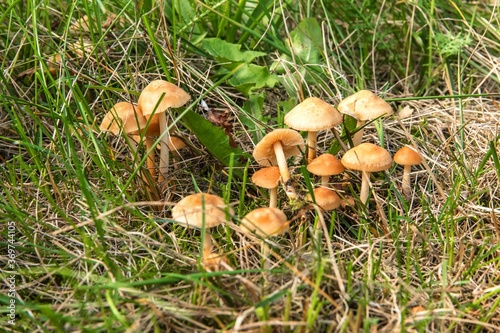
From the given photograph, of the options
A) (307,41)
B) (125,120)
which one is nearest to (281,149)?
(125,120)

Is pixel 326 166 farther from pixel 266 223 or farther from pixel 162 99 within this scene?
pixel 162 99

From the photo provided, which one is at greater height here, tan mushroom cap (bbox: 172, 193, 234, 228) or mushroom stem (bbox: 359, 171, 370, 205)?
tan mushroom cap (bbox: 172, 193, 234, 228)

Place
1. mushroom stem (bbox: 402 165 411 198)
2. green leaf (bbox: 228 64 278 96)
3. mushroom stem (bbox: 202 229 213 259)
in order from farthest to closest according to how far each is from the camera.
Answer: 1. green leaf (bbox: 228 64 278 96)
2. mushroom stem (bbox: 402 165 411 198)
3. mushroom stem (bbox: 202 229 213 259)

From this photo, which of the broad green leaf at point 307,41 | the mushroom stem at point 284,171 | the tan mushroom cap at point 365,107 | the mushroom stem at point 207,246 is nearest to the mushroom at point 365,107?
the tan mushroom cap at point 365,107

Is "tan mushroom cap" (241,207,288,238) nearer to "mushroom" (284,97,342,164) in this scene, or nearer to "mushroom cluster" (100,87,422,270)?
"mushroom cluster" (100,87,422,270)

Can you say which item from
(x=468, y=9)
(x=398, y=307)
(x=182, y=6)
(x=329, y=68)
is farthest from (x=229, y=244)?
(x=468, y=9)

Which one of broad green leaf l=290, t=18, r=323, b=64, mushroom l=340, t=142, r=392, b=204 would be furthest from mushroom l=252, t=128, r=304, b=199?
broad green leaf l=290, t=18, r=323, b=64

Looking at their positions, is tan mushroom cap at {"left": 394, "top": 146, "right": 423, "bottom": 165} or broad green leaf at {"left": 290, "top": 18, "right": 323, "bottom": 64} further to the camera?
broad green leaf at {"left": 290, "top": 18, "right": 323, "bottom": 64}
